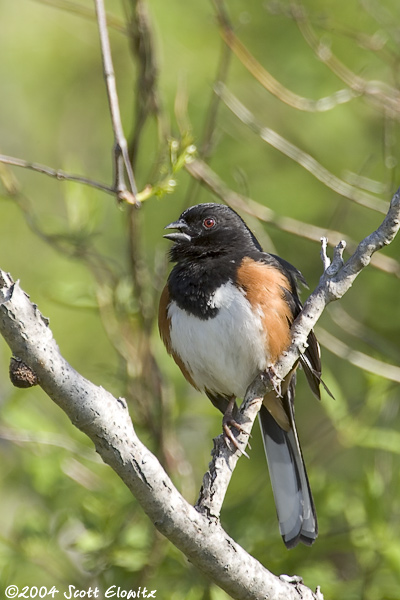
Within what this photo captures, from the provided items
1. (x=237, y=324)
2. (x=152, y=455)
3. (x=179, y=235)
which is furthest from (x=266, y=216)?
(x=152, y=455)

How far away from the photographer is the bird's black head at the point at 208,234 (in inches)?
141

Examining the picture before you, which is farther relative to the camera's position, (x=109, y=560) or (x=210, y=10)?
(x=210, y=10)

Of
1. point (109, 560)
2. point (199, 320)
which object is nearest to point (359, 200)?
point (199, 320)

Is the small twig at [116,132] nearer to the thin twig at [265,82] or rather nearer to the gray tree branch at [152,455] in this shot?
the gray tree branch at [152,455]

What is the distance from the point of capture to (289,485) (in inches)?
141

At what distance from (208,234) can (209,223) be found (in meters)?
0.07

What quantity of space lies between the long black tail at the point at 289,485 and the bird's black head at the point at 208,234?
0.86m

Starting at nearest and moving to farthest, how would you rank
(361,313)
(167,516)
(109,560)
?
(167,516) → (109,560) → (361,313)

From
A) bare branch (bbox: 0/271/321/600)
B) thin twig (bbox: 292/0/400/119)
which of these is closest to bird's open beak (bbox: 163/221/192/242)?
thin twig (bbox: 292/0/400/119)

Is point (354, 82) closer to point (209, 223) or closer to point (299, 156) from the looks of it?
point (299, 156)

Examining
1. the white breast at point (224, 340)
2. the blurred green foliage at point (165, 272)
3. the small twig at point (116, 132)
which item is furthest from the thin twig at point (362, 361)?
the small twig at point (116, 132)

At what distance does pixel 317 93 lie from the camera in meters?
5.20

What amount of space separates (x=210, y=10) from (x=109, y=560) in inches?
154

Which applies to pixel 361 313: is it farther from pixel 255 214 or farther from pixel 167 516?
pixel 167 516
